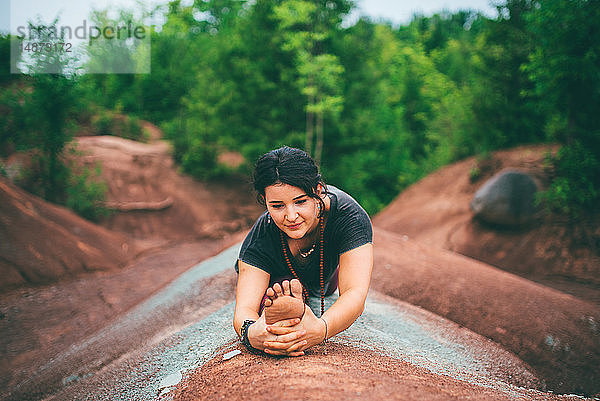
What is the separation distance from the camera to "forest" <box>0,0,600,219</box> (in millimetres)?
6926

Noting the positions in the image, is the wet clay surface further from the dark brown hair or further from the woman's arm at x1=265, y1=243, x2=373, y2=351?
the dark brown hair

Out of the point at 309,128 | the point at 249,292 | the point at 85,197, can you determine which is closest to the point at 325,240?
the point at 249,292

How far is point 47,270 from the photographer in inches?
206

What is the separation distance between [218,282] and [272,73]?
332 inches

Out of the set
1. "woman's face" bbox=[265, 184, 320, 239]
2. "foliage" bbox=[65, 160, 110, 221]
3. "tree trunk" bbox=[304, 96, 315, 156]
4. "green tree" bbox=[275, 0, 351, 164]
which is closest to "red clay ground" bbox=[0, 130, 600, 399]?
"foliage" bbox=[65, 160, 110, 221]

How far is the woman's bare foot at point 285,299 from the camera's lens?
1.79m

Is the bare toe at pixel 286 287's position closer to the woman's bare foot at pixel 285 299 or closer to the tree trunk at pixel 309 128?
the woman's bare foot at pixel 285 299

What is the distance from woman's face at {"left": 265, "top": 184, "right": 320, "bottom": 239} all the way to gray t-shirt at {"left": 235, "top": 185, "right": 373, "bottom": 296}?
19cm

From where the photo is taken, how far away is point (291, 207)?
6.89ft

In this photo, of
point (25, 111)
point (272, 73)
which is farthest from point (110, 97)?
point (25, 111)

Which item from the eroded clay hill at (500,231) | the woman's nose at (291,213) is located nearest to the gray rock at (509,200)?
the eroded clay hill at (500,231)

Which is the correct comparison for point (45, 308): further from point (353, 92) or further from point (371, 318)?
point (353, 92)

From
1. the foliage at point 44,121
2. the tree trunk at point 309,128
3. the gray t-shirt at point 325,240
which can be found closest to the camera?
the gray t-shirt at point 325,240

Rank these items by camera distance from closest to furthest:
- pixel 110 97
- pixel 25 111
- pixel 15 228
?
pixel 15 228
pixel 25 111
pixel 110 97
